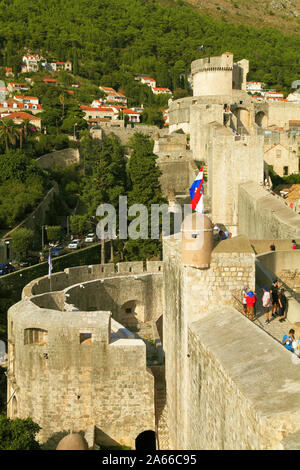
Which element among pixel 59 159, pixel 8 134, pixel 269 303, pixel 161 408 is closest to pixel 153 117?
pixel 59 159

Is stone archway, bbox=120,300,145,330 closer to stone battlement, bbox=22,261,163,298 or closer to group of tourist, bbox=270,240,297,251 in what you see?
stone battlement, bbox=22,261,163,298

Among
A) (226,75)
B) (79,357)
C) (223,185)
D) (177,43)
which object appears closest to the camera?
(79,357)

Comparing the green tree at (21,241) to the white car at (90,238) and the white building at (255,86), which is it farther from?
the white building at (255,86)

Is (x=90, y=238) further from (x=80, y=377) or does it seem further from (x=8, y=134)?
(x=80, y=377)

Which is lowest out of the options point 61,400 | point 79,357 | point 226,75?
point 61,400

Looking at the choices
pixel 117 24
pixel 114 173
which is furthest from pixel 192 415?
pixel 117 24

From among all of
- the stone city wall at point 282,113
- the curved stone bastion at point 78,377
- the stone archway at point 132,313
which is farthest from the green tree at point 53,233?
the stone city wall at point 282,113
